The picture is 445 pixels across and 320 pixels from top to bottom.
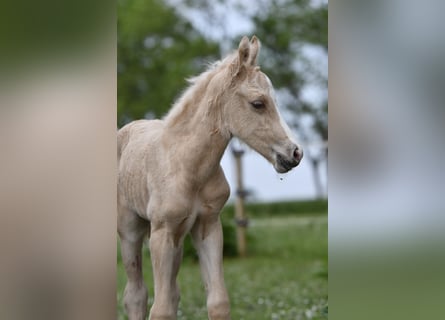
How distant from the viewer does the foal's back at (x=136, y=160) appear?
2512 mm

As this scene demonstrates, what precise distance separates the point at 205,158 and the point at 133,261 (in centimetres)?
52

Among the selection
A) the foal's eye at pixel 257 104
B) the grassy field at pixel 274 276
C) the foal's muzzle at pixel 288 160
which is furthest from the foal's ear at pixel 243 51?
the grassy field at pixel 274 276

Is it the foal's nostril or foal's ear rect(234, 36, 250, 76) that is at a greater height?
foal's ear rect(234, 36, 250, 76)

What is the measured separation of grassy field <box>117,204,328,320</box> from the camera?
4.22 m

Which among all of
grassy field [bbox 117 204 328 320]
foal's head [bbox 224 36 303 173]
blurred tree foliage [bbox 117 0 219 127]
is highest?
blurred tree foliage [bbox 117 0 219 127]

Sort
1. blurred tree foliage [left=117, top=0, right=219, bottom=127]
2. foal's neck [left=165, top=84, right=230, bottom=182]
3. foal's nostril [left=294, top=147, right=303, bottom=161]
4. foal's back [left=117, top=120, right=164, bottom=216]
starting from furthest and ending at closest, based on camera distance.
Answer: blurred tree foliage [left=117, top=0, right=219, bottom=127] → foal's back [left=117, top=120, right=164, bottom=216] → foal's neck [left=165, top=84, right=230, bottom=182] → foal's nostril [left=294, top=147, right=303, bottom=161]

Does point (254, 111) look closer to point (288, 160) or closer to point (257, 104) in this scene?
point (257, 104)

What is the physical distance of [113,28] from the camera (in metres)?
2.30

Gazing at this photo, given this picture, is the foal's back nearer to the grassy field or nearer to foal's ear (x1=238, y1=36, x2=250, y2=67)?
foal's ear (x1=238, y1=36, x2=250, y2=67)

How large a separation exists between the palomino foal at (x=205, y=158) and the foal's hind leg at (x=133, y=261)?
16cm

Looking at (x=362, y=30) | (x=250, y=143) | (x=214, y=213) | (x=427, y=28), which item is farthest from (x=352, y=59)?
(x=214, y=213)

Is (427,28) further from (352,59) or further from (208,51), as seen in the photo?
(208,51)

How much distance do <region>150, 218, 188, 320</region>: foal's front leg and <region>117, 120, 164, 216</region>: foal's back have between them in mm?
165

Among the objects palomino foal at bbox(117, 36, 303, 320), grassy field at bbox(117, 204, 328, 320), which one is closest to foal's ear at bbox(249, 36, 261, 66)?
palomino foal at bbox(117, 36, 303, 320)
